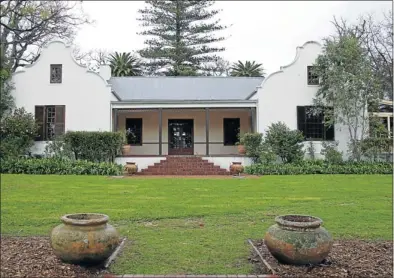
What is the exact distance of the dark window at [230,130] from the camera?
22.9m

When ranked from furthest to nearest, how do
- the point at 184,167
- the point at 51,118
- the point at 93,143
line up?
1. the point at 51,118
2. the point at 93,143
3. the point at 184,167

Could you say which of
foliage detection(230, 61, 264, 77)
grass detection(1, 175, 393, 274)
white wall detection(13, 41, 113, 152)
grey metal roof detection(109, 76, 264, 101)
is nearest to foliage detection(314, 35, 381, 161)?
grey metal roof detection(109, 76, 264, 101)

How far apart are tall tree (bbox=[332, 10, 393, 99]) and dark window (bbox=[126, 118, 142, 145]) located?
18321 mm

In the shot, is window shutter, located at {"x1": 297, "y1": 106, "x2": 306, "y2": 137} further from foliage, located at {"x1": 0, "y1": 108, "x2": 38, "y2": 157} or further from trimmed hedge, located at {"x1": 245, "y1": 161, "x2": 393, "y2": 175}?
foliage, located at {"x1": 0, "y1": 108, "x2": 38, "y2": 157}

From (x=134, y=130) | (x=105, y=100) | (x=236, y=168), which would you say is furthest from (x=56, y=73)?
(x=236, y=168)

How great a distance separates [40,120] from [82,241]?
53.1 ft

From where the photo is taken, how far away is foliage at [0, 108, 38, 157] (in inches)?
720

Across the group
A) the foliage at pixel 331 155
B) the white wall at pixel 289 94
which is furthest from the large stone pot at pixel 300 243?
the white wall at pixel 289 94

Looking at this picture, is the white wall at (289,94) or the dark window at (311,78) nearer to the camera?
the white wall at (289,94)

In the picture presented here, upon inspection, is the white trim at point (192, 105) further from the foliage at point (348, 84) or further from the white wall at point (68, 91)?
the foliage at point (348, 84)

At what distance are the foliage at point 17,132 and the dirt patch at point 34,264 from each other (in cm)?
1320

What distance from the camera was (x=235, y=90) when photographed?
22.8 meters

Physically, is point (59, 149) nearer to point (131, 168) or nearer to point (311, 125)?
point (131, 168)

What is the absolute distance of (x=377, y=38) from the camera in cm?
3291
